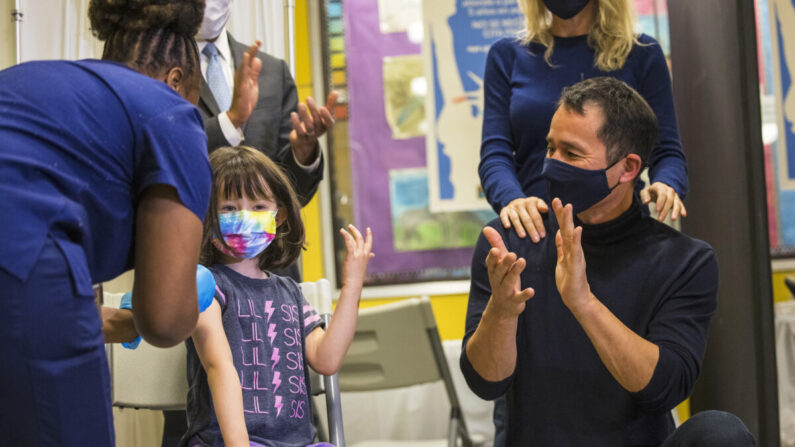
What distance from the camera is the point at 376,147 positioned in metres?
4.30

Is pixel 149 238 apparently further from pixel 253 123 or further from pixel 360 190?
pixel 360 190

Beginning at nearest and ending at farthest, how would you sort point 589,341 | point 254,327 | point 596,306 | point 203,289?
1. point 203,289
2. point 596,306
3. point 589,341
4. point 254,327

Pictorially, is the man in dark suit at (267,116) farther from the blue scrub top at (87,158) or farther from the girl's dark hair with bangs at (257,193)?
the blue scrub top at (87,158)

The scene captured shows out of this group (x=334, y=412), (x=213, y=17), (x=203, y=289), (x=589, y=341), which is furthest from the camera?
(x=213, y=17)

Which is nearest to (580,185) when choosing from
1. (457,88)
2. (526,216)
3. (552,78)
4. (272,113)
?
(526,216)

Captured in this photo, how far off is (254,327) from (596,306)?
2.69 feet

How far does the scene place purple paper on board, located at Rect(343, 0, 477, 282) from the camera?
4.29 metres

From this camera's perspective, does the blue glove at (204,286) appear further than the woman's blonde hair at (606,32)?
No

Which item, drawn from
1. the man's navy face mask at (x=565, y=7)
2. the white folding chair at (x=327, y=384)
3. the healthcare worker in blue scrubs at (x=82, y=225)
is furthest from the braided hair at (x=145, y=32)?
the man's navy face mask at (x=565, y=7)

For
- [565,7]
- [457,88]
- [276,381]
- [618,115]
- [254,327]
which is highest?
[457,88]

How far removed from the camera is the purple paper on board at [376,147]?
429 centimetres

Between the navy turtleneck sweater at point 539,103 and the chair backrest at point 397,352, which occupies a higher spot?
the navy turtleneck sweater at point 539,103

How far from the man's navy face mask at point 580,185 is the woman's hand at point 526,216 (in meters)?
0.08

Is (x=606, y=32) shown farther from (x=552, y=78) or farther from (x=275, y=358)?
(x=275, y=358)
